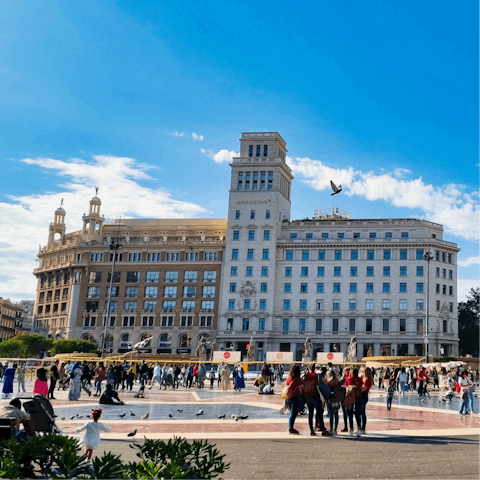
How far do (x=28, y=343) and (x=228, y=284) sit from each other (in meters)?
32.1

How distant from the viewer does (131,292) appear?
341ft

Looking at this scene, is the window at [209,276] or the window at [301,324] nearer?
the window at [301,324]

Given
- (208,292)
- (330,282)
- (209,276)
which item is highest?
(209,276)

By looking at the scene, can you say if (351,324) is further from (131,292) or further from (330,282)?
(131,292)

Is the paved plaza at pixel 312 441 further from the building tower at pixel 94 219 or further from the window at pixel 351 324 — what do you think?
the building tower at pixel 94 219

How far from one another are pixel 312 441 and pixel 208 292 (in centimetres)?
8688

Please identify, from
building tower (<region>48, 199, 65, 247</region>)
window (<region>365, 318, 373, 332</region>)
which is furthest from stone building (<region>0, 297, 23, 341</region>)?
window (<region>365, 318, 373, 332</region>)

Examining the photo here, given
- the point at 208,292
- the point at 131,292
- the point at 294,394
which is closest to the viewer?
the point at 294,394

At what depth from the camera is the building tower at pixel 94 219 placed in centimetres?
11650

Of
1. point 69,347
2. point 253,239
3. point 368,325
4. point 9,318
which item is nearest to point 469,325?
point 368,325

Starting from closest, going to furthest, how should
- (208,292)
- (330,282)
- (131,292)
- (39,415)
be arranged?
1. (39,415)
2. (330,282)
3. (208,292)
4. (131,292)

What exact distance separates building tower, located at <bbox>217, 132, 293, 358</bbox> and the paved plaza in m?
71.5

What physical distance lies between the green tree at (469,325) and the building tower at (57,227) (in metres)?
75.1

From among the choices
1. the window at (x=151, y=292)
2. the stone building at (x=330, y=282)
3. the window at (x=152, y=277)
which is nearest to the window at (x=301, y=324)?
the stone building at (x=330, y=282)
